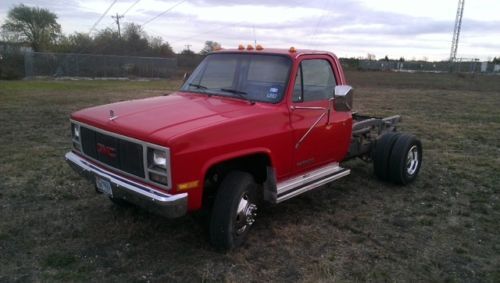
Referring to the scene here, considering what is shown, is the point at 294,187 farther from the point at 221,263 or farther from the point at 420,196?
the point at 420,196

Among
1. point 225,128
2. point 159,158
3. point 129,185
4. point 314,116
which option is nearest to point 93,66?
point 314,116

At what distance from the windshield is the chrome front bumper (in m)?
1.59

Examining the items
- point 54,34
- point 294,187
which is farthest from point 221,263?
point 54,34

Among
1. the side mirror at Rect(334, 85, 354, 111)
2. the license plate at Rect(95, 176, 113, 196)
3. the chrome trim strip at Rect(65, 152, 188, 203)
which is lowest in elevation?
the license plate at Rect(95, 176, 113, 196)

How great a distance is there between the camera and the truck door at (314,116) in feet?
15.9

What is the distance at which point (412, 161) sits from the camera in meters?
6.91

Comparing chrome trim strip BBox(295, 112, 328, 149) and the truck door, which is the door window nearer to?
the truck door

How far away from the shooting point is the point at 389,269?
412cm

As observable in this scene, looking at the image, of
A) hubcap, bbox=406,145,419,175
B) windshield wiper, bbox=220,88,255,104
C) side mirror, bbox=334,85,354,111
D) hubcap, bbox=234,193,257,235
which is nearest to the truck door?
side mirror, bbox=334,85,354,111

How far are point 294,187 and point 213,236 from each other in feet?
3.71

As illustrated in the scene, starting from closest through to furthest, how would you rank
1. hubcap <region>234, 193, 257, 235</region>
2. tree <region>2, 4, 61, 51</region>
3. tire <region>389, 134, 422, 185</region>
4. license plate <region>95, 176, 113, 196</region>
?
license plate <region>95, 176, 113, 196</region>
hubcap <region>234, 193, 257, 235</region>
tire <region>389, 134, 422, 185</region>
tree <region>2, 4, 61, 51</region>

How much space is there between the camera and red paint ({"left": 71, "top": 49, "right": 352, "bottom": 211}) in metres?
3.72

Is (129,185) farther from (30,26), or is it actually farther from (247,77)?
(30,26)

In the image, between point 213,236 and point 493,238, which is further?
point 493,238
